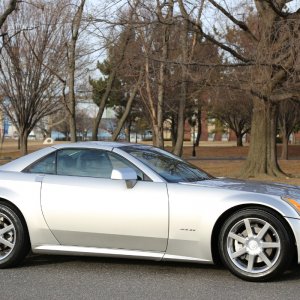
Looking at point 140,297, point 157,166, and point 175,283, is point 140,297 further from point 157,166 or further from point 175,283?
point 157,166

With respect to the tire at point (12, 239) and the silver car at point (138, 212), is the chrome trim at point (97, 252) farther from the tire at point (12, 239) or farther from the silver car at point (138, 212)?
the tire at point (12, 239)

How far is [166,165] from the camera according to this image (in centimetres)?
612

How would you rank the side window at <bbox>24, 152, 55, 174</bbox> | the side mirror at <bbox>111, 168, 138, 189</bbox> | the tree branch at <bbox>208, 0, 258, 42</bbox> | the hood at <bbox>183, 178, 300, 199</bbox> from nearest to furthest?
1. the hood at <bbox>183, 178, 300, 199</bbox>
2. the side mirror at <bbox>111, 168, 138, 189</bbox>
3. the side window at <bbox>24, 152, 55, 174</bbox>
4. the tree branch at <bbox>208, 0, 258, 42</bbox>

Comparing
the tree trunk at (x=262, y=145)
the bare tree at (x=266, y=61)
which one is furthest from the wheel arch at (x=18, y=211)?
the tree trunk at (x=262, y=145)

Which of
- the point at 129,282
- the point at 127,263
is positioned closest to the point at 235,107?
the point at 127,263

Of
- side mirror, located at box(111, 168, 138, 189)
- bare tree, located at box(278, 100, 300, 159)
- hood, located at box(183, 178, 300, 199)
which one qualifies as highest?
bare tree, located at box(278, 100, 300, 159)

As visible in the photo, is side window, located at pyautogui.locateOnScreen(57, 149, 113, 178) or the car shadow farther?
side window, located at pyautogui.locateOnScreen(57, 149, 113, 178)

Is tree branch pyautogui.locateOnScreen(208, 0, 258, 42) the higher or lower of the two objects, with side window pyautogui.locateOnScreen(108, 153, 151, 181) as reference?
higher

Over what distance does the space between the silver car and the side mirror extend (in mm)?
11

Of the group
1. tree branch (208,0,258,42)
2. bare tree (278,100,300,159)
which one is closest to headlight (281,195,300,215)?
tree branch (208,0,258,42)

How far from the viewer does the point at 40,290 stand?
5043mm

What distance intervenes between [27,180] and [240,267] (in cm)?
256

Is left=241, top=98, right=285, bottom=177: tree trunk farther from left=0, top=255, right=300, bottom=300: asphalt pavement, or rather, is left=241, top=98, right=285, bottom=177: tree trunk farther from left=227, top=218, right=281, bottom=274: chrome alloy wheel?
left=227, top=218, right=281, bottom=274: chrome alloy wheel

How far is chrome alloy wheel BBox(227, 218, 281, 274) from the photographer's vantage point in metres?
5.18
